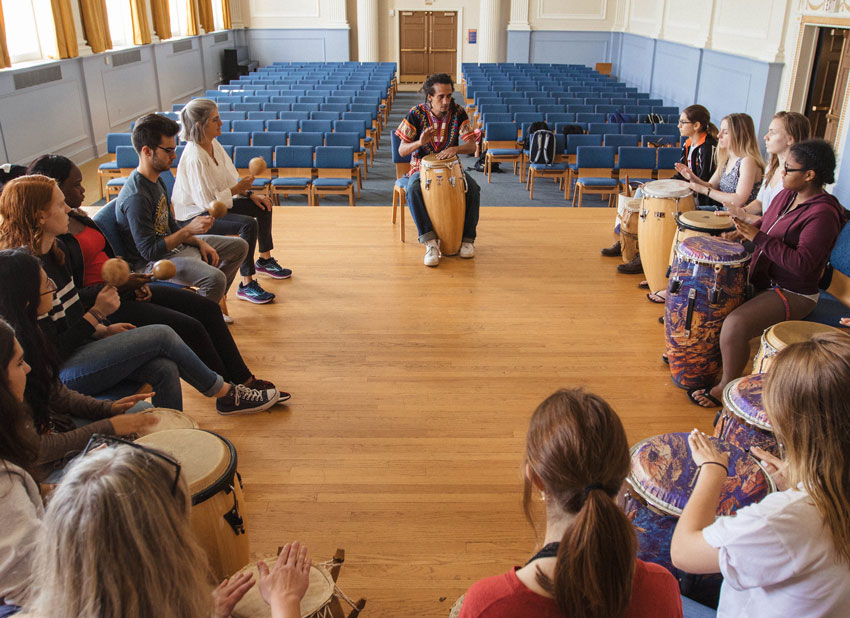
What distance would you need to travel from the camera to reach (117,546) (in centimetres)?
108

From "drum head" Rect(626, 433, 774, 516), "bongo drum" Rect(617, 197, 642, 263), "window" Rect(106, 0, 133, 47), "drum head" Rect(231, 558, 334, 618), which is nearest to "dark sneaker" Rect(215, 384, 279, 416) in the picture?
"drum head" Rect(231, 558, 334, 618)

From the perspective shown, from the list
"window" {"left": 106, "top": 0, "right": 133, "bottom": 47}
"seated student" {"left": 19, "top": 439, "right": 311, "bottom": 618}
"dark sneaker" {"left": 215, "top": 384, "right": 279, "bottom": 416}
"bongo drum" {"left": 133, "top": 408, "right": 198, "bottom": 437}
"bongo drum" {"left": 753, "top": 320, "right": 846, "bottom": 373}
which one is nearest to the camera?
"seated student" {"left": 19, "top": 439, "right": 311, "bottom": 618}

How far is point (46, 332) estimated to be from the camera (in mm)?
2395

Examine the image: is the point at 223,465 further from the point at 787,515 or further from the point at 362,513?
the point at 787,515

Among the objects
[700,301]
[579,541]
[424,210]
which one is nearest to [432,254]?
[424,210]

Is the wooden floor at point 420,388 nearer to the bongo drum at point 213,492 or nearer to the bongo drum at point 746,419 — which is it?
the bongo drum at point 213,492

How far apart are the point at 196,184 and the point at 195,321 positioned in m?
1.22

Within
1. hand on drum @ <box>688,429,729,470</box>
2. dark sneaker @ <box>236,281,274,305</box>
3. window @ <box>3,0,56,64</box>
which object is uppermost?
window @ <box>3,0,56,64</box>

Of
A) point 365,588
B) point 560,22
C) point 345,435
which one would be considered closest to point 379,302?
point 345,435

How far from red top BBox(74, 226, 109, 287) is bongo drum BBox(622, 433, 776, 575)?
243cm

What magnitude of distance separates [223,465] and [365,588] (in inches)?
26.0

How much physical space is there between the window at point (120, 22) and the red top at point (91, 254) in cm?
1039

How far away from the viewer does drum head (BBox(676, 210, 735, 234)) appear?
3662mm

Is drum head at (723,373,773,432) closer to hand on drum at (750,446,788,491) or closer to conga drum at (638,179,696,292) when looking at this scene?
hand on drum at (750,446,788,491)
